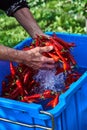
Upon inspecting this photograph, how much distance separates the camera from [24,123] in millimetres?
2586

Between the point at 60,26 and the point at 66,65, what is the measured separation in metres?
2.71

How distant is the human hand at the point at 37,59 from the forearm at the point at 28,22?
1.64ft

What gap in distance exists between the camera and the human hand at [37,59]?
279 centimetres

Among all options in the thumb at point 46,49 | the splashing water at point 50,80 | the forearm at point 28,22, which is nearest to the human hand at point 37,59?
the thumb at point 46,49

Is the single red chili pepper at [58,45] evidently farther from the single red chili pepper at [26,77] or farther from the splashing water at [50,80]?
the single red chili pepper at [26,77]

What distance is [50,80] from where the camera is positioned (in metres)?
3.00

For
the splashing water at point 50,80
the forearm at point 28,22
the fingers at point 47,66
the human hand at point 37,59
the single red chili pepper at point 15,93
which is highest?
the forearm at point 28,22

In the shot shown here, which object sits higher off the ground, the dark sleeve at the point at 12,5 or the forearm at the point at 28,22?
the dark sleeve at the point at 12,5

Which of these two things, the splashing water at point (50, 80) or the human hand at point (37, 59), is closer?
the human hand at point (37, 59)

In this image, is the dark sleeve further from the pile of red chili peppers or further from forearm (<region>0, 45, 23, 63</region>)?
forearm (<region>0, 45, 23, 63</region>)

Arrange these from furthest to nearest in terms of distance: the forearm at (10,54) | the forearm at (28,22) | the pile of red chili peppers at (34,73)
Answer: the forearm at (28,22) < the pile of red chili peppers at (34,73) < the forearm at (10,54)

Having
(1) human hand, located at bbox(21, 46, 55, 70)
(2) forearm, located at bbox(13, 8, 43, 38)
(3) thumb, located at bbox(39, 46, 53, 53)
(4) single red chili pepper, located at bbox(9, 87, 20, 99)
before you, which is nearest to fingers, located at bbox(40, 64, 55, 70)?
(1) human hand, located at bbox(21, 46, 55, 70)

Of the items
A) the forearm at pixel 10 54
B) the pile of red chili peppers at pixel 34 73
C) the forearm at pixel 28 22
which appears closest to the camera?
the forearm at pixel 10 54

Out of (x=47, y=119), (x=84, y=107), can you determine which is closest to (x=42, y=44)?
(x=84, y=107)
